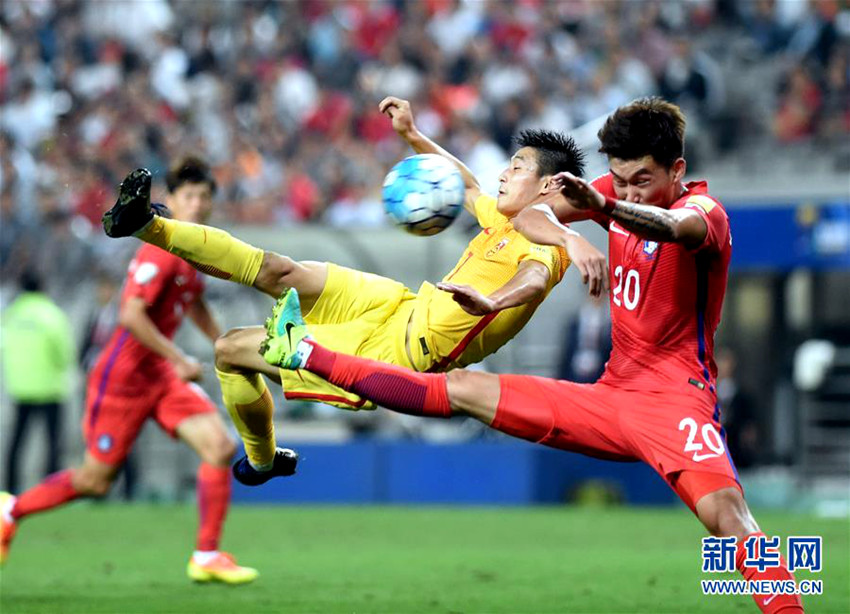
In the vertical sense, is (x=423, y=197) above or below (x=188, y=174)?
below

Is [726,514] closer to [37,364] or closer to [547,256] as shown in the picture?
[547,256]

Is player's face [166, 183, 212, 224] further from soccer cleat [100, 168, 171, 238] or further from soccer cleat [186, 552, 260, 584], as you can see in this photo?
soccer cleat [100, 168, 171, 238]

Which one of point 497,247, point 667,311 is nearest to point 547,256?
point 497,247

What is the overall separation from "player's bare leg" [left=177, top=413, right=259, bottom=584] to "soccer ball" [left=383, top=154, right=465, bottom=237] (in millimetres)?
2876

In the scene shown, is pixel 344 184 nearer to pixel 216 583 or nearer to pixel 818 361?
pixel 818 361

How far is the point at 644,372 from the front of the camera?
6.93 metres

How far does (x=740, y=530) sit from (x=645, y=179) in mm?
1633

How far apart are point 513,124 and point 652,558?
28.0ft

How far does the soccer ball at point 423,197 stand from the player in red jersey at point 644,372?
77 cm

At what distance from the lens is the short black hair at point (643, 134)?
6680mm

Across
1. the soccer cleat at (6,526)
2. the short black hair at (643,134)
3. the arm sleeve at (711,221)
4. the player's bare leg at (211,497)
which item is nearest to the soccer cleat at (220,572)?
the player's bare leg at (211,497)

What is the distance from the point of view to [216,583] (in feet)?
31.7

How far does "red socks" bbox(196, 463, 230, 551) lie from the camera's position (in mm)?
9703

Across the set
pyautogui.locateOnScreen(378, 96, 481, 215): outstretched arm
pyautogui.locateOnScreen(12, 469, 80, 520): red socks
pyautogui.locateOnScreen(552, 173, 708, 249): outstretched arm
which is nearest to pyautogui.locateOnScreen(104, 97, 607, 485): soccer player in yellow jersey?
pyautogui.locateOnScreen(378, 96, 481, 215): outstretched arm
